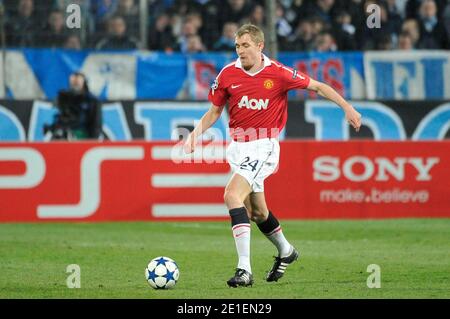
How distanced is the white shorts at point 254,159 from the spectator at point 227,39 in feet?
29.1

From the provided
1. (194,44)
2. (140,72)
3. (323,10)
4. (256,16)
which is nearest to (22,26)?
(140,72)

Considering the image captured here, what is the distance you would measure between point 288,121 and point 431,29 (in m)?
3.20

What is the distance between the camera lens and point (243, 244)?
937 centimetres

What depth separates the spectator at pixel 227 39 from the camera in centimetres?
1856

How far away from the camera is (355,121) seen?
30.8 feet

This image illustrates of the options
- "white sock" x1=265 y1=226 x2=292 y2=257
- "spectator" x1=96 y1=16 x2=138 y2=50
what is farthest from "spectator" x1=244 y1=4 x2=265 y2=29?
"white sock" x1=265 y1=226 x2=292 y2=257

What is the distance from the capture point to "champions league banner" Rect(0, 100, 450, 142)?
17703 mm

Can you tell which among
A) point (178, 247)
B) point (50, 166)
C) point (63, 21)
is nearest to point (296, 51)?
point (63, 21)

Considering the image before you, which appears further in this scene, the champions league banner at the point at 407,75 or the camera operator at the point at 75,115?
the champions league banner at the point at 407,75

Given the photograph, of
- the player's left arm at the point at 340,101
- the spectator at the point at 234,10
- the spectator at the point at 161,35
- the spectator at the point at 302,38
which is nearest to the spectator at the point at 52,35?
the spectator at the point at 161,35

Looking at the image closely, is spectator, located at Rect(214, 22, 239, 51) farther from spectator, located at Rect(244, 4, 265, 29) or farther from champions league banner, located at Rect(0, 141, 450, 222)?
champions league banner, located at Rect(0, 141, 450, 222)

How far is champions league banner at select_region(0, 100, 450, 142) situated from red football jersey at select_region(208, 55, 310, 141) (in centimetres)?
775

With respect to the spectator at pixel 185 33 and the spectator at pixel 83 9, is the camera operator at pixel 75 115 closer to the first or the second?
the spectator at pixel 83 9

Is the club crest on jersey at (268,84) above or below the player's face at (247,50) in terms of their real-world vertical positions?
below
